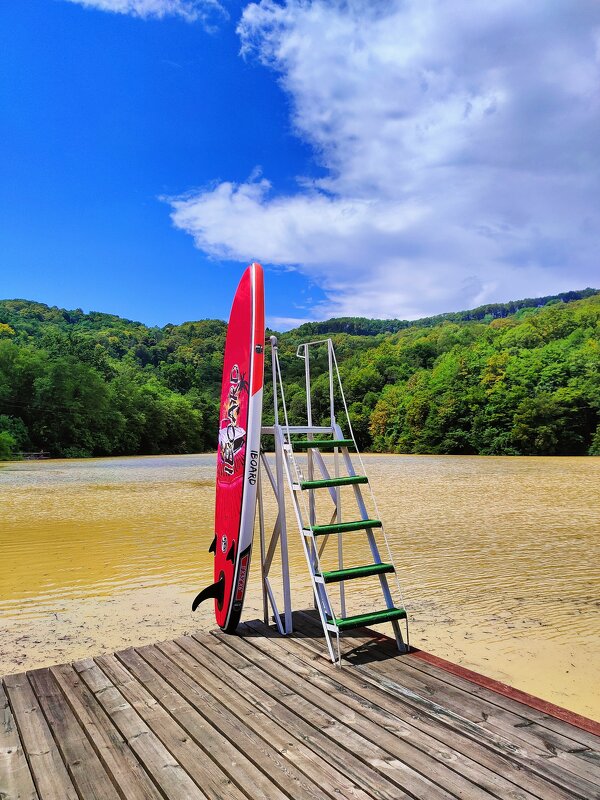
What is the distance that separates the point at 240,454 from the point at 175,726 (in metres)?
1.76

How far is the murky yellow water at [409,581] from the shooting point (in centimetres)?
466

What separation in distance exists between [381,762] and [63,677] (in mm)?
1949

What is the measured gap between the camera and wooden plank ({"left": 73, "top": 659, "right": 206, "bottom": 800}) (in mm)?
2256

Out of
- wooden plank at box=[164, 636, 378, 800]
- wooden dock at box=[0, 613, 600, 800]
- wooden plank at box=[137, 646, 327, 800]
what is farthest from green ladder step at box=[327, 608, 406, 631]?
wooden plank at box=[137, 646, 327, 800]

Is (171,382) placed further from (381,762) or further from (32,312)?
(381,762)

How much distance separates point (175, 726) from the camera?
273 cm

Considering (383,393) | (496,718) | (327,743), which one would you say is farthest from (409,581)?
(383,393)

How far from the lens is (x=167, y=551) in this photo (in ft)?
29.1

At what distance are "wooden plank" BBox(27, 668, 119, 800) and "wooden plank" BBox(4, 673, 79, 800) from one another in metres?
0.03

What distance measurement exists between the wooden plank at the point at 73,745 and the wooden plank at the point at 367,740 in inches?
36.3

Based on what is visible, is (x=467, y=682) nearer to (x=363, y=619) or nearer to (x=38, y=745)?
(x=363, y=619)

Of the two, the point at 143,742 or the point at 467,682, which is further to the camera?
the point at 467,682

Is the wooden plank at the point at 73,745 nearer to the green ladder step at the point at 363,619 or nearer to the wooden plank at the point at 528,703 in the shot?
the green ladder step at the point at 363,619

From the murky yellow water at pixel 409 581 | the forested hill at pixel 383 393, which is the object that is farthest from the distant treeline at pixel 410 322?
the murky yellow water at pixel 409 581
